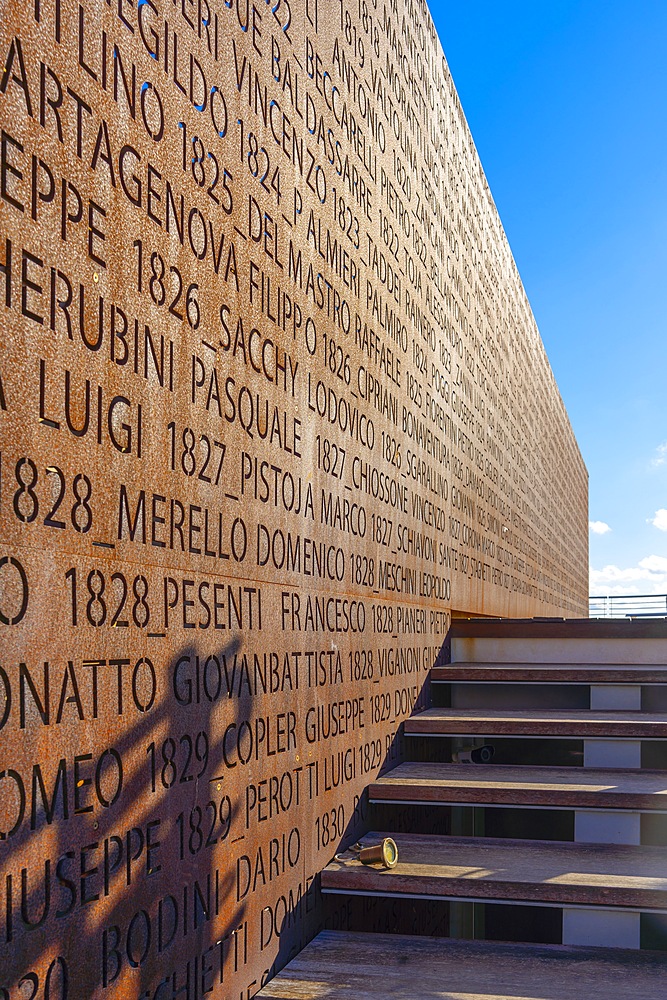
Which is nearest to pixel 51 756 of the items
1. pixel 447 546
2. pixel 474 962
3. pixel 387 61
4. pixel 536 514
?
pixel 474 962

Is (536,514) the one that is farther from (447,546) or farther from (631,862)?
(631,862)

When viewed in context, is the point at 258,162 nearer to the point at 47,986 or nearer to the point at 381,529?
the point at 381,529

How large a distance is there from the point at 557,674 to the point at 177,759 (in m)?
2.79

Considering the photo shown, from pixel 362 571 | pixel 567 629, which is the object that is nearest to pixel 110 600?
pixel 362 571

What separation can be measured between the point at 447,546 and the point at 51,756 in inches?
164

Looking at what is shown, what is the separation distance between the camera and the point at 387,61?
434 centimetres

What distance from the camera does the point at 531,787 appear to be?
139 inches

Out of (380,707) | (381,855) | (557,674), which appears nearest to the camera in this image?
(381,855)

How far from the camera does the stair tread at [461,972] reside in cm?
240

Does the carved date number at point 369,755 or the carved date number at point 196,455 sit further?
the carved date number at point 369,755

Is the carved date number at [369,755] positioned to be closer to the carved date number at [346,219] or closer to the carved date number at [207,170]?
the carved date number at [346,219]

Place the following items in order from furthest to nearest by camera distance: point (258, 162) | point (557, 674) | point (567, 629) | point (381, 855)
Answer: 1. point (567, 629)
2. point (557, 674)
3. point (381, 855)
4. point (258, 162)

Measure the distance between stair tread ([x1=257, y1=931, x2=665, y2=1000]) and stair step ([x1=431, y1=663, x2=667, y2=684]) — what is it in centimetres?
180

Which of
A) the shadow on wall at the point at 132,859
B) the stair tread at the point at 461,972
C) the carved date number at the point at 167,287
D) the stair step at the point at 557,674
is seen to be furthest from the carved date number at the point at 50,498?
the stair step at the point at 557,674
